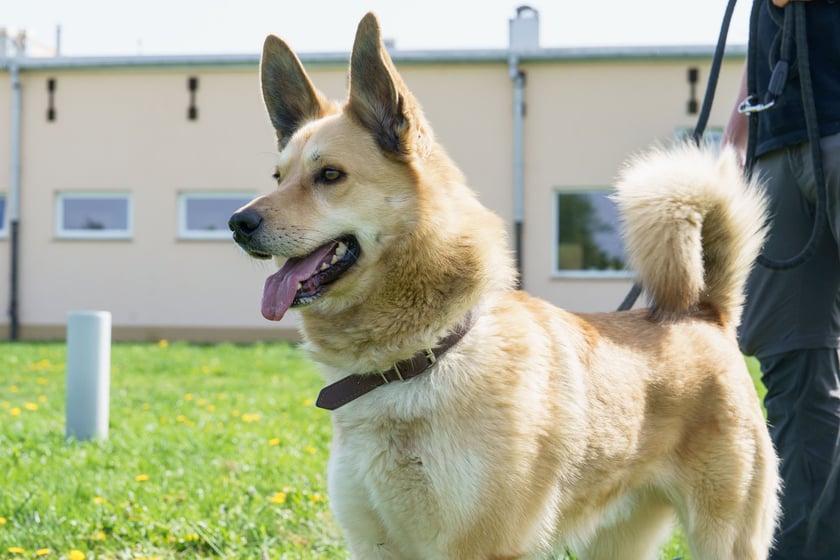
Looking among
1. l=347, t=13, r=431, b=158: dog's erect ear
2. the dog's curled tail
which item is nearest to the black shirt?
the dog's curled tail

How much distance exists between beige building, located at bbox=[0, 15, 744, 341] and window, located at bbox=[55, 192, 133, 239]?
1.0 inches

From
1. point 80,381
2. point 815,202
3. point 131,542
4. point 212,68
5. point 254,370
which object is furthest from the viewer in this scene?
point 212,68

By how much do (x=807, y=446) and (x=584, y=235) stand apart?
461 inches

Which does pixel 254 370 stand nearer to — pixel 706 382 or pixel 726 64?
pixel 706 382

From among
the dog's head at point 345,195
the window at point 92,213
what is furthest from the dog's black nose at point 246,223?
the window at point 92,213

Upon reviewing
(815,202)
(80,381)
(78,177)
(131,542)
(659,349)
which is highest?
(78,177)

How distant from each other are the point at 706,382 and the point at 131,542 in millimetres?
2374

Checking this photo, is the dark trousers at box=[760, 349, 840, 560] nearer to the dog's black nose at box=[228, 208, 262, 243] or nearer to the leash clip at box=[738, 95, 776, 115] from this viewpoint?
the leash clip at box=[738, 95, 776, 115]

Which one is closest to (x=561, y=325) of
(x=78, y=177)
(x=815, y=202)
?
(x=815, y=202)

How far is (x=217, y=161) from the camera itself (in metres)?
15.1

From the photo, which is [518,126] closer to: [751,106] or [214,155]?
[214,155]

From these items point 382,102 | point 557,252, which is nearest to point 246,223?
point 382,102

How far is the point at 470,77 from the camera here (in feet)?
48.4

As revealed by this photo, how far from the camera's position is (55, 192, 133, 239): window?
15375 mm
